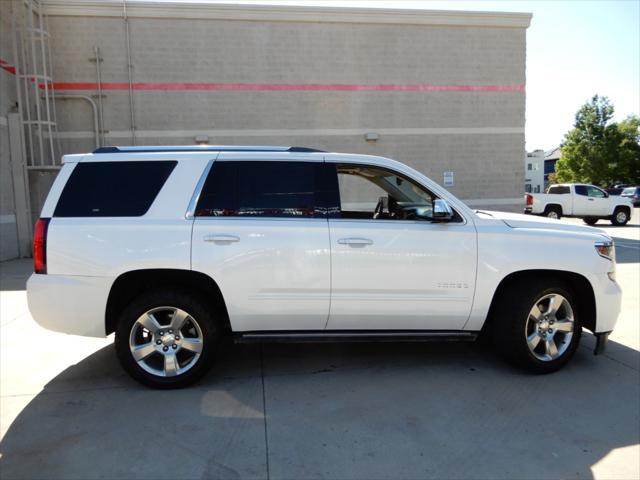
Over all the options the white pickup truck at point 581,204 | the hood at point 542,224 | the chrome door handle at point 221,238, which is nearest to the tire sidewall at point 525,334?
the hood at point 542,224

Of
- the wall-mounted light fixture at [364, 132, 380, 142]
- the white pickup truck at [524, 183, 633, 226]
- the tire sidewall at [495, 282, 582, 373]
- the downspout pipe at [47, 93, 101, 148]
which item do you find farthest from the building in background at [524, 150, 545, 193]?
the tire sidewall at [495, 282, 582, 373]

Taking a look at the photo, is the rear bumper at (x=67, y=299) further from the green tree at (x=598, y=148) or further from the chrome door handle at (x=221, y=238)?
the green tree at (x=598, y=148)

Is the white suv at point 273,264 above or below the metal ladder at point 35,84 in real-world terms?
below

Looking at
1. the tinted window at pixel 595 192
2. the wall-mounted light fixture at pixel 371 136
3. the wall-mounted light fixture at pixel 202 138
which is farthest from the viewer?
the tinted window at pixel 595 192

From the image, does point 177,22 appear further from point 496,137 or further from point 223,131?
point 496,137

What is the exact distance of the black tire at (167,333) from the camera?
397cm

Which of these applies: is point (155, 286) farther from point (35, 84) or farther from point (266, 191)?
point (35, 84)

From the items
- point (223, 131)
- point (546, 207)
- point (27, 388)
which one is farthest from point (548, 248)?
point (546, 207)

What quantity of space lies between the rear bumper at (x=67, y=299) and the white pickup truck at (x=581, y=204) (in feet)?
65.9

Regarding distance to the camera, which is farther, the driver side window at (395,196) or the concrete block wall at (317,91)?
the concrete block wall at (317,91)

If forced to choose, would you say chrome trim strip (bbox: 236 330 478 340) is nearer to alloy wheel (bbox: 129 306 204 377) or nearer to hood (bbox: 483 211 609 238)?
alloy wheel (bbox: 129 306 204 377)

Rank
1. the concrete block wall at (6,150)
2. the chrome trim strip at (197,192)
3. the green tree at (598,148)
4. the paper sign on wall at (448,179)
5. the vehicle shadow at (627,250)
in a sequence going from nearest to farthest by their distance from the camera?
the chrome trim strip at (197,192) → the vehicle shadow at (627,250) → the concrete block wall at (6,150) → the paper sign on wall at (448,179) → the green tree at (598,148)

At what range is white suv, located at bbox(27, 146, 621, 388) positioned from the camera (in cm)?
395

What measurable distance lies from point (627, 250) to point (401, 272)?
11.7 m
